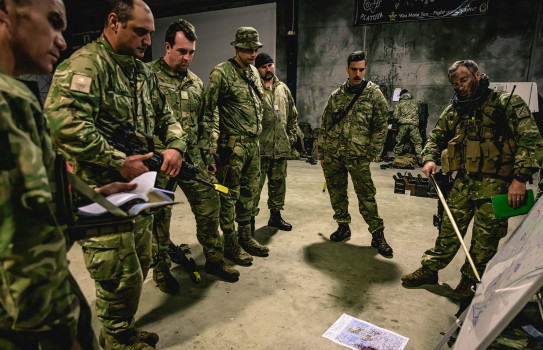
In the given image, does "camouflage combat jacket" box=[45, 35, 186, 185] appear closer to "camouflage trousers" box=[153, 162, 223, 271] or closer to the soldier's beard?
"camouflage trousers" box=[153, 162, 223, 271]

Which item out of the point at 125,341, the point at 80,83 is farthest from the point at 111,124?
the point at 125,341

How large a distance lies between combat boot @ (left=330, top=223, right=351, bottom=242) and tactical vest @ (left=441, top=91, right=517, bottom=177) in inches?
60.8

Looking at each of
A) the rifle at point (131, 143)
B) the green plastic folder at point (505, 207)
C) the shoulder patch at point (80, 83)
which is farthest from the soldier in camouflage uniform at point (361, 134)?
the shoulder patch at point (80, 83)

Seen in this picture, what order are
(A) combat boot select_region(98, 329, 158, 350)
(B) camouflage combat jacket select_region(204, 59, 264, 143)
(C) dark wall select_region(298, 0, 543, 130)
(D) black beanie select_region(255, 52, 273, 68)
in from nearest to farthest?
(A) combat boot select_region(98, 329, 158, 350), (B) camouflage combat jacket select_region(204, 59, 264, 143), (D) black beanie select_region(255, 52, 273, 68), (C) dark wall select_region(298, 0, 543, 130)

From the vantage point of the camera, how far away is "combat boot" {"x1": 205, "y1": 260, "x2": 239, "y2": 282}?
2.70 metres

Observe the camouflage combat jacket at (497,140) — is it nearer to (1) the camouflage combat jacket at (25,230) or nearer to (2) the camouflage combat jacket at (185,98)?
(2) the camouflage combat jacket at (185,98)

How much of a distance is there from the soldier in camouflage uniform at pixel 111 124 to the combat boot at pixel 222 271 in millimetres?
972

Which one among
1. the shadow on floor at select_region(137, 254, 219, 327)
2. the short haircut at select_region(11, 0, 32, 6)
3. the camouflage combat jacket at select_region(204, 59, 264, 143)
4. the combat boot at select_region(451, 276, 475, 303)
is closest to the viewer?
the short haircut at select_region(11, 0, 32, 6)

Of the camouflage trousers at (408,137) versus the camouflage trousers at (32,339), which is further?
the camouflage trousers at (408,137)

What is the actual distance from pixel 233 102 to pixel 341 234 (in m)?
1.90

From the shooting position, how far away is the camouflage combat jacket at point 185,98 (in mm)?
2561

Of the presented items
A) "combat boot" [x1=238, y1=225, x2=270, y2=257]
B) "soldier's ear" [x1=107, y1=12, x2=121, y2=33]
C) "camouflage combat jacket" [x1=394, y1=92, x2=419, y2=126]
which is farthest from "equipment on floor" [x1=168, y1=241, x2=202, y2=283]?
"camouflage combat jacket" [x1=394, y1=92, x2=419, y2=126]

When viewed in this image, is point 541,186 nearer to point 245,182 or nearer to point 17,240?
point 245,182

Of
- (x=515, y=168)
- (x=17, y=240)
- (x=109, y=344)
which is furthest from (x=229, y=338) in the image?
(x=515, y=168)
